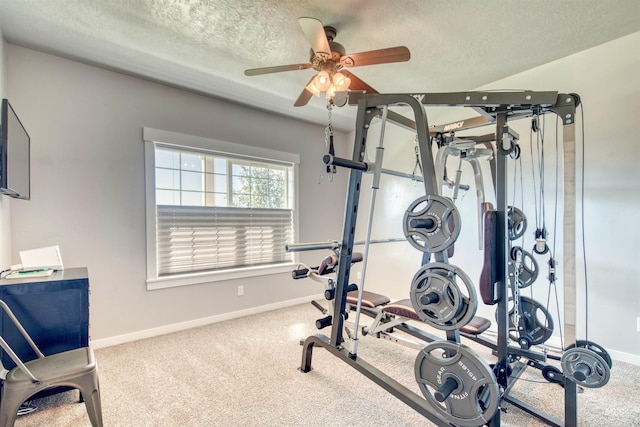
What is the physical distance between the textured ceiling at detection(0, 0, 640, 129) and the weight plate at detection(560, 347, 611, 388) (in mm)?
2130

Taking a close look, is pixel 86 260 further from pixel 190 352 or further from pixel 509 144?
pixel 509 144

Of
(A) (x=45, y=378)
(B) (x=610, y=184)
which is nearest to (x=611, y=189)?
(B) (x=610, y=184)

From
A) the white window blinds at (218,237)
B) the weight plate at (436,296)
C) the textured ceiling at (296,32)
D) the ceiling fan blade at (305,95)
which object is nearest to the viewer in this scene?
the weight plate at (436,296)

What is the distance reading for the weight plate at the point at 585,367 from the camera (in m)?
1.41

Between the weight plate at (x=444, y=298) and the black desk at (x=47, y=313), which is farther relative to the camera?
the black desk at (x=47, y=313)

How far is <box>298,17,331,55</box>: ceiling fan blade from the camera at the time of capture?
1691mm

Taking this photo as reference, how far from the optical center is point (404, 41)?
7.72 ft

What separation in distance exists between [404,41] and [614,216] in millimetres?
2221

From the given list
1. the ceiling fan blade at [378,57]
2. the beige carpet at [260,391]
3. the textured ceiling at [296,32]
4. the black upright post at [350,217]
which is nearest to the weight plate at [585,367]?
the beige carpet at [260,391]

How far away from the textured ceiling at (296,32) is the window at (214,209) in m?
0.81

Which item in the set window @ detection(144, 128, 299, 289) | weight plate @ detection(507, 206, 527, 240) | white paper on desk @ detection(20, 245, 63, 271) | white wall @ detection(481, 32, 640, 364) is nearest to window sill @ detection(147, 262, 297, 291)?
window @ detection(144, 128, 299, 289)

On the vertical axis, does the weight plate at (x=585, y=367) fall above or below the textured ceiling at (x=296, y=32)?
below

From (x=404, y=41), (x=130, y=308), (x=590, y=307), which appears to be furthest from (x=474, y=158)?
(x=130, y=308)

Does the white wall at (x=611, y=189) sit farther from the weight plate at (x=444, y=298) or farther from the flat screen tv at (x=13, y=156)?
the flat screen tv at (x=13, y=156)
